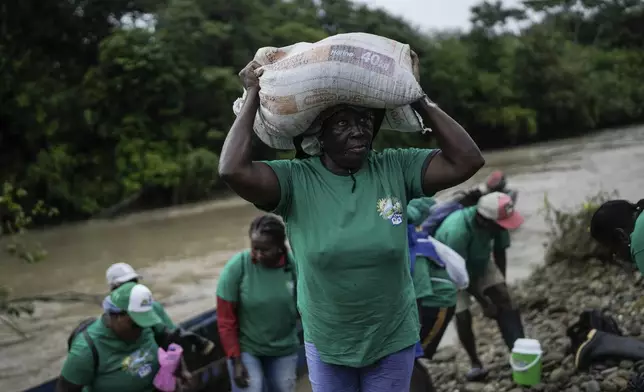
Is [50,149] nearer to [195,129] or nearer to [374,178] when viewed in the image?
[195,129]

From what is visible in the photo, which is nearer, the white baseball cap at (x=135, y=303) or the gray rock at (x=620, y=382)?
the white baseball cap at (x=135, y=303)

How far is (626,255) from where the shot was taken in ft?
9.98

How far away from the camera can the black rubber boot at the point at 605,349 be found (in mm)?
4231

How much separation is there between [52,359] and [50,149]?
513 inches

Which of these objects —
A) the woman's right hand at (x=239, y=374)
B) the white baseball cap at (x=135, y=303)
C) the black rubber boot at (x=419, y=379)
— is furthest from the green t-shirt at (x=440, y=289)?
the white baseball cap at (x=135, y=303)

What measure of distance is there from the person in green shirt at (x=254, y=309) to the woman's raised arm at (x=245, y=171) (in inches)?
67.4

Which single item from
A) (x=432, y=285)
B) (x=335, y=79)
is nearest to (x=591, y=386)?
(x=432, y=285)

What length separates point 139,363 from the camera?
13.1 feet

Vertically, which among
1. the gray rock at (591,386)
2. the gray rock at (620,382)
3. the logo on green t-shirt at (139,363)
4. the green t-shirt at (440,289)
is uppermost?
the green t-shirt at (440,289)

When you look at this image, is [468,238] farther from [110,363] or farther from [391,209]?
[391,209]

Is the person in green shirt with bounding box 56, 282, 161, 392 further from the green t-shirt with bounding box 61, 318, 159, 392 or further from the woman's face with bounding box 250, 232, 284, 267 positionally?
the woman's face with bounding box 250, 232, 284, 267

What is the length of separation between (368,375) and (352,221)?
55 cm

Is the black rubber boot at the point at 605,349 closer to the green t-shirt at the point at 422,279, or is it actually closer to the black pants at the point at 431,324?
the black pants at the point at 431,324

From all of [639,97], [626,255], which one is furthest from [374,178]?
[639,97]
